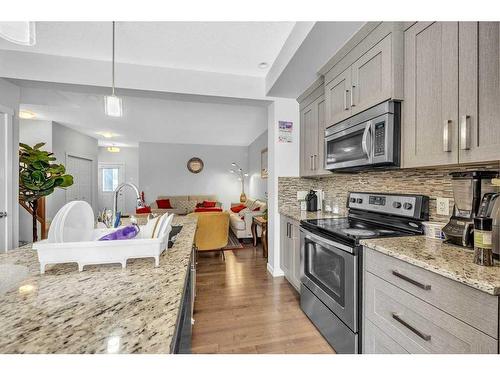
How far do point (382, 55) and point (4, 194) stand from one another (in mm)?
3612

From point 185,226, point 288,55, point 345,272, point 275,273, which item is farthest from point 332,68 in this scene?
point 275,273

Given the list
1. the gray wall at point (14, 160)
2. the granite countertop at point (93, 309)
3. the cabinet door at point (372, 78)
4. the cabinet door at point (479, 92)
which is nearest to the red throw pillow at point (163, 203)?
the gray wall at point (14, 160)

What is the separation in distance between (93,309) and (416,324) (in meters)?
1.29

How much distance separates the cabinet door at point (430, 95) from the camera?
3.84ft

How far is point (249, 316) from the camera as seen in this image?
2.05 m

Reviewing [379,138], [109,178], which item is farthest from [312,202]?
[109,178]

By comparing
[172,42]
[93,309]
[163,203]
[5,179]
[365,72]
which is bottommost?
[163,203]

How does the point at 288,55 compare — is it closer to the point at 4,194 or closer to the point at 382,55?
the point at 382,55

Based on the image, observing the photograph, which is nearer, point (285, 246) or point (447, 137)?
point (447, 137)

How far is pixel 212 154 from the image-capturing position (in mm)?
7582

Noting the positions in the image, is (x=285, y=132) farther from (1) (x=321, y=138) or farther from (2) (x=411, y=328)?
(2) (x=411, y=328)

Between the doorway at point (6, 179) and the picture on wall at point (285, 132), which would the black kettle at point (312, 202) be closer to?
the picture on wall at point (285, 132)

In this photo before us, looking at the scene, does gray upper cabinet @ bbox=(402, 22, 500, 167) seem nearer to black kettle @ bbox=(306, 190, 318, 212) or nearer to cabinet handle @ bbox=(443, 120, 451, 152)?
cabinet handle @ bbox=(443, 120, 451, 152)
